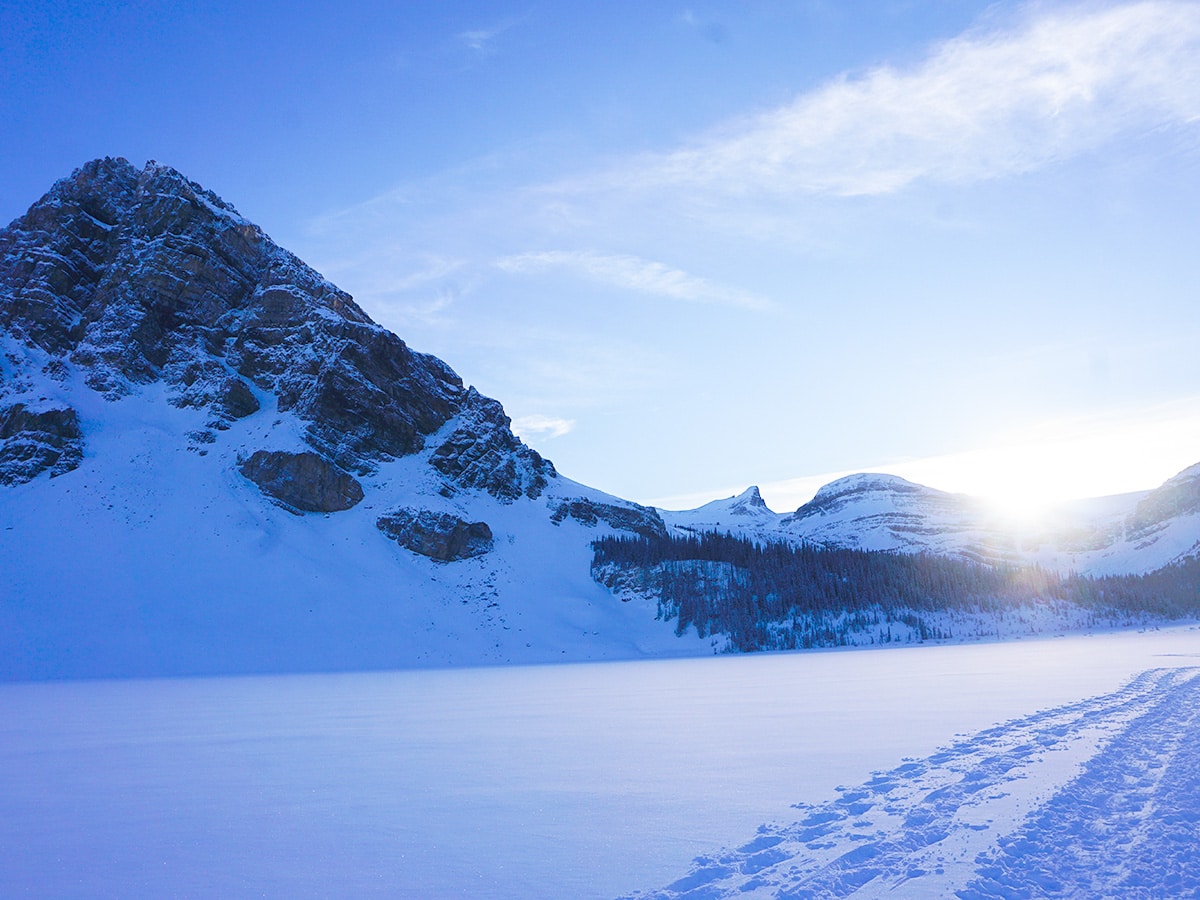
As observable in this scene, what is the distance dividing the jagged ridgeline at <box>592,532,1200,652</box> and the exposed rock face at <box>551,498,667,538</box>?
3950 millimetres

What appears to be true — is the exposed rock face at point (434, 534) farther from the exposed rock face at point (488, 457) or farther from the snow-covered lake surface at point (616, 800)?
the snow-covered lake surface at point (616, 800)

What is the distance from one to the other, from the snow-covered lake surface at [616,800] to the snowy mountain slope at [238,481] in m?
60.0

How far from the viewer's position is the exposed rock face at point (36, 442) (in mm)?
Answer: 93750

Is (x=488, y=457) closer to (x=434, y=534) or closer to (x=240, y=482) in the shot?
(x=434, y=534)

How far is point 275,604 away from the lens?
281ft

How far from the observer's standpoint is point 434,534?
362 ft

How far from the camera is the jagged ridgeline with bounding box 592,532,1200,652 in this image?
110 m

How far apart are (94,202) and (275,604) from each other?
302 feet

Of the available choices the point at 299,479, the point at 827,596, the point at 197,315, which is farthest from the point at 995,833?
the point at 197,315

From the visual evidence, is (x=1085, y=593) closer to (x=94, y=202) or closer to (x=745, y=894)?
(x=745, y=894)

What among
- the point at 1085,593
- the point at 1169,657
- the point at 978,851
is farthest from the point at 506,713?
the point at 1085,593

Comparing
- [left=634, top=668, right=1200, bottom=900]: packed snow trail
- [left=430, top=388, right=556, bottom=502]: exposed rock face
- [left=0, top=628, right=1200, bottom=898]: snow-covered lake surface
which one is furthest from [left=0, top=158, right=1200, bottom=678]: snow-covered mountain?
[left=634, top=668, right=1200, bottom=900]: packed snow trail

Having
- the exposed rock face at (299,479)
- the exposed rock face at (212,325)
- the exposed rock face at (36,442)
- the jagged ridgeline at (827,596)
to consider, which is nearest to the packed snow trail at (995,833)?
the jagged ridgeline at (827,596)

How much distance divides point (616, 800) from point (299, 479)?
105069mm
